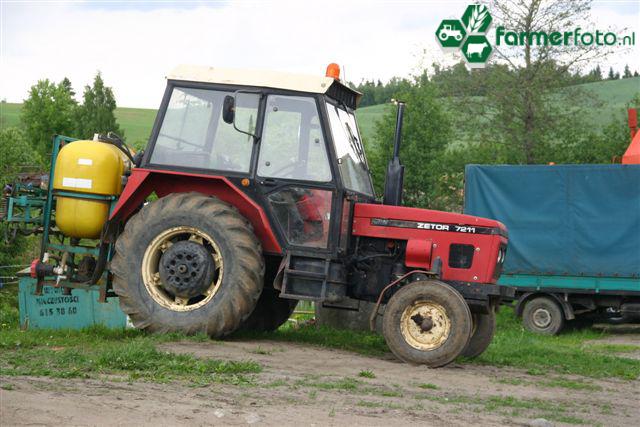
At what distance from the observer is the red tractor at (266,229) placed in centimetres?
1031

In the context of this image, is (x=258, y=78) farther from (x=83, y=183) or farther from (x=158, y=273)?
(x=158, y=273)

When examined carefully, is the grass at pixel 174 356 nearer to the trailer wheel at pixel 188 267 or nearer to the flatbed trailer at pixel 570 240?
the trailer wheel at pixel 188 267

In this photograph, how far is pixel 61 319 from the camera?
18469mm

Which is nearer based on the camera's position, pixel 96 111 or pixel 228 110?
pixel 228 110

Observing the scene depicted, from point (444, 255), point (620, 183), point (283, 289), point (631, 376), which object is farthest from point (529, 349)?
point (620, 183)

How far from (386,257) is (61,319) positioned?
9.48 metres

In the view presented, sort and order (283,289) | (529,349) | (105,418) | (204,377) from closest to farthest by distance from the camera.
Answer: (105,418) → (204,377) → (283,289) → (529,349)

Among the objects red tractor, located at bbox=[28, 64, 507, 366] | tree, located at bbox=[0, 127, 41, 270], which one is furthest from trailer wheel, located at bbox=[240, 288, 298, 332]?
tree, located at bbox=[0, 127, 41, 270]

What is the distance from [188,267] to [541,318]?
9.95 meters

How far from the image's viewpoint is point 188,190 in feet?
35.6

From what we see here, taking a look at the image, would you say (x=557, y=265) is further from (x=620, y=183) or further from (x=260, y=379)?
(x=260, y=379)

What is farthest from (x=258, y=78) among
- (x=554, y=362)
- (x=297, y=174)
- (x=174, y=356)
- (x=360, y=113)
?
(x=360, y=113)

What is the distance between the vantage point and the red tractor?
1031 centimetres

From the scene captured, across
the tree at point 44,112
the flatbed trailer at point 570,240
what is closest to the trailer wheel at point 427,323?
the flatbed trailer at point 570,240
